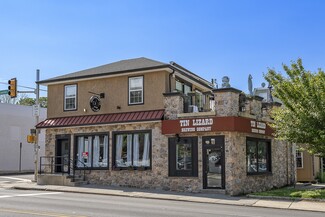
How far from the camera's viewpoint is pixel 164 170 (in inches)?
849

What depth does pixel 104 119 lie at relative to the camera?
929 inches

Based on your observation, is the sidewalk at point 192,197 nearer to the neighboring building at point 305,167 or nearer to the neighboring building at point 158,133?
the neighboring building at point 158,133

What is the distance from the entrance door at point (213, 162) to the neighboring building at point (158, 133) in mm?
48

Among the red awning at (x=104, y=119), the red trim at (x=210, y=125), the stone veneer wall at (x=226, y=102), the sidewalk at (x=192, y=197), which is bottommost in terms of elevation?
the sidewalk at (x=192, y=197)

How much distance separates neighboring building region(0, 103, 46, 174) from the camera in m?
40.3

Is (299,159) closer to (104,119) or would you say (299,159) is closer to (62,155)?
(104,119)

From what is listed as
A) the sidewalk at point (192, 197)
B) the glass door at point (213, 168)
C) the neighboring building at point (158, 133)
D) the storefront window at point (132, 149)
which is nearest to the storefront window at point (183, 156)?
the neighboring building at point (158, 133)

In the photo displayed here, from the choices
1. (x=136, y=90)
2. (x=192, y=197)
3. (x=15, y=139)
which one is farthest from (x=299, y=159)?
(x=15, y=139)

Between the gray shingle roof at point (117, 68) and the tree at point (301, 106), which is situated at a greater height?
the gray shingle roof at point (117, 68)

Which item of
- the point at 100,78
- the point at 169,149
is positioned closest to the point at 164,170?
the point at 169,149

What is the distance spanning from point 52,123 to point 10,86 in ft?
10.7

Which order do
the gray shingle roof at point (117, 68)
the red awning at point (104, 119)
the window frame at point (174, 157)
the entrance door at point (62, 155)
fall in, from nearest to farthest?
the window frame at point (174, 157), the red awning at point (104, 119), the gray shingle roof at point (117, 68), the entrance door at point (62, 155)

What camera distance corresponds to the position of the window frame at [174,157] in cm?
2086

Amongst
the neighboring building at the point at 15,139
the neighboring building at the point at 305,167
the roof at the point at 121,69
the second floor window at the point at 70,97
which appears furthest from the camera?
the neighboring building at the point at 15,139
